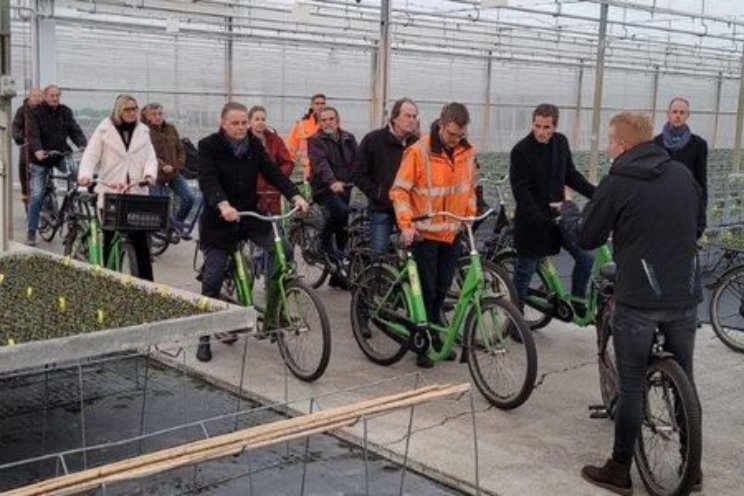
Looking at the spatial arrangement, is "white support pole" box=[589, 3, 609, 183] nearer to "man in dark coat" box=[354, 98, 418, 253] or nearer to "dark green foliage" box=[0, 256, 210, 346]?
"man in dark coat" box=[354, 98, 418, 253]

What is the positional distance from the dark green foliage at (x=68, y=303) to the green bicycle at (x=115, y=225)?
0.64m

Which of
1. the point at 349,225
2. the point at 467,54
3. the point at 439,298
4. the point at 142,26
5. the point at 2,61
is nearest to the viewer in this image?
the point at 439,298

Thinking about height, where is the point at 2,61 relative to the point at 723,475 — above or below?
above

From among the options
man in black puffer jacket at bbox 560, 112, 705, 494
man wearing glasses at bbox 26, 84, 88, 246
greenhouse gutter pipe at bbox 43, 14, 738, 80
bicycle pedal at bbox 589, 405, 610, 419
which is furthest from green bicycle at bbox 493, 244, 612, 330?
greenhouse gutter pipe at bbox 43, 14, 738, 80

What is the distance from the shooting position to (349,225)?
288 inches

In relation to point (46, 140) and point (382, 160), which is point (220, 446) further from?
point (46, 140)

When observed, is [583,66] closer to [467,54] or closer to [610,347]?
[467,54]

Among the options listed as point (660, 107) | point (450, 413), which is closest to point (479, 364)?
point (450, 413)

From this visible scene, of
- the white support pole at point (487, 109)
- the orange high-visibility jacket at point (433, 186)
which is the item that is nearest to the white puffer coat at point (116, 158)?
the orange high-visibility jacket at point (433, 186)

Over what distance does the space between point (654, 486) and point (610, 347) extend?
88cm

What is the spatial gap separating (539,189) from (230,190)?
1.81m

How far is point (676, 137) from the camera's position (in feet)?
20.5

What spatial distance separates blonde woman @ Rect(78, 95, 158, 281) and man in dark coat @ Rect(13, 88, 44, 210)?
10.5ft

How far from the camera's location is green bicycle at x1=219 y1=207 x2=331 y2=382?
492 cm
